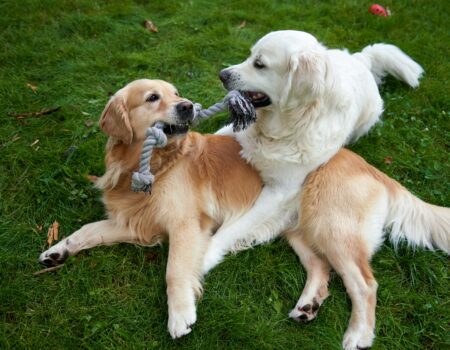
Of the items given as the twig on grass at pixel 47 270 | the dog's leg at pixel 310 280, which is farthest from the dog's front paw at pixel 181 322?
the twig on grass at pixel 47 270

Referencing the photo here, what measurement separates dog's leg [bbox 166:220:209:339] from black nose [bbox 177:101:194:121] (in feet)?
2.34

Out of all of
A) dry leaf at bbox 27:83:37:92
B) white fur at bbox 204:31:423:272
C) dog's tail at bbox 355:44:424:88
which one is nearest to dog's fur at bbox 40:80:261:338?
white fur at bbox 204:31:423:272

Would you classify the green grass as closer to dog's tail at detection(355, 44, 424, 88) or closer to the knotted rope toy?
dog's tail at detection(355, 44, 424, 88)

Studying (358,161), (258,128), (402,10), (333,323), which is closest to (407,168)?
(358,161)

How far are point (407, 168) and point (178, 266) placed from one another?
2251mm

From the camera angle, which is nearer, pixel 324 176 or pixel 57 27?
pixel 324 176

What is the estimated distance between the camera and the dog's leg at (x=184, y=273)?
245 centimetres

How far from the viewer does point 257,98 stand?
2.97 metres

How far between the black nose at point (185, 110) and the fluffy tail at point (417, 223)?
5.09ft

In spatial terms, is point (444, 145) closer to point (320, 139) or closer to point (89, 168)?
point (320, 139)

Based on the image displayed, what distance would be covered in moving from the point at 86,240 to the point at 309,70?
74.5 inches

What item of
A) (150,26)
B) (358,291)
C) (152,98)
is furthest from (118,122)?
(150,26)

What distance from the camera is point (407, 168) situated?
3682 mm

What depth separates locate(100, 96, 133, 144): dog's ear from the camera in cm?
288
